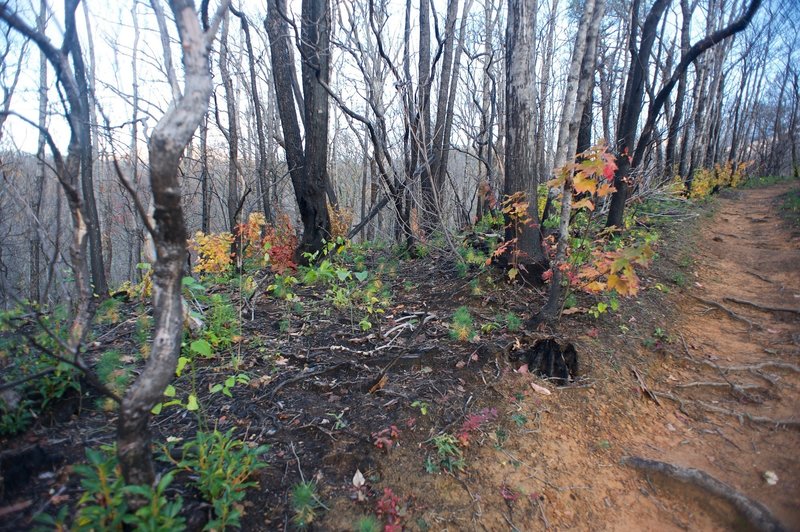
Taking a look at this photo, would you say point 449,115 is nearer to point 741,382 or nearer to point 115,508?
point 741,382

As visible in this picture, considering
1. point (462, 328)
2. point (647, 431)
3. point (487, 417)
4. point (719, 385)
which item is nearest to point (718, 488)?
point (647, 431)

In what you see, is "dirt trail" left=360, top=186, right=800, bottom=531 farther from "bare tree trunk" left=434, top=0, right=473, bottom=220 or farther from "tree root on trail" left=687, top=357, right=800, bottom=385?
"bare tree trunk" left=434, top=0, right=473, bottom=220

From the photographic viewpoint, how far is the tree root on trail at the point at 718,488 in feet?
7.66

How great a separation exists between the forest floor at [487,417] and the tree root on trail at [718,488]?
0.18ft

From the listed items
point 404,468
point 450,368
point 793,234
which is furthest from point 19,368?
point 793,234

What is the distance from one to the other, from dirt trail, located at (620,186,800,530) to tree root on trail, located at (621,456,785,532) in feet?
0.38

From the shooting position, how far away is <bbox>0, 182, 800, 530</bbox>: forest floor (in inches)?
92.3

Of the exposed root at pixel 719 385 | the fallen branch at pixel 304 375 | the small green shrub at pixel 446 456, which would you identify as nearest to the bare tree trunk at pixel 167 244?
the fallen branch at pixel 304 375

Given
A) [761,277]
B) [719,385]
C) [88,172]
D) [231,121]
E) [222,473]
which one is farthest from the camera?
[231,121]

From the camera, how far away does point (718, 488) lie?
2580 mm

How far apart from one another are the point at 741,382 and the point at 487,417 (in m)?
2.58

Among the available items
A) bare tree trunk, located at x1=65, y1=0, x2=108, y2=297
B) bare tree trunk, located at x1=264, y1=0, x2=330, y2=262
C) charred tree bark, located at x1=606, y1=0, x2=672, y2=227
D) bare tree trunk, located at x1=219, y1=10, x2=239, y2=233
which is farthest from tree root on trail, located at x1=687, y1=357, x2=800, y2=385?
bare tree trunk, located at x1=219, y1=10, x2=239, y2=233

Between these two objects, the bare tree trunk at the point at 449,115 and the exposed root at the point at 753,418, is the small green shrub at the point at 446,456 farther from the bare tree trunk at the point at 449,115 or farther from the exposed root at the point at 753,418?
the bare tree trunk at the point at 449,115

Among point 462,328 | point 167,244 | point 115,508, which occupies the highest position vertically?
point 167,244
